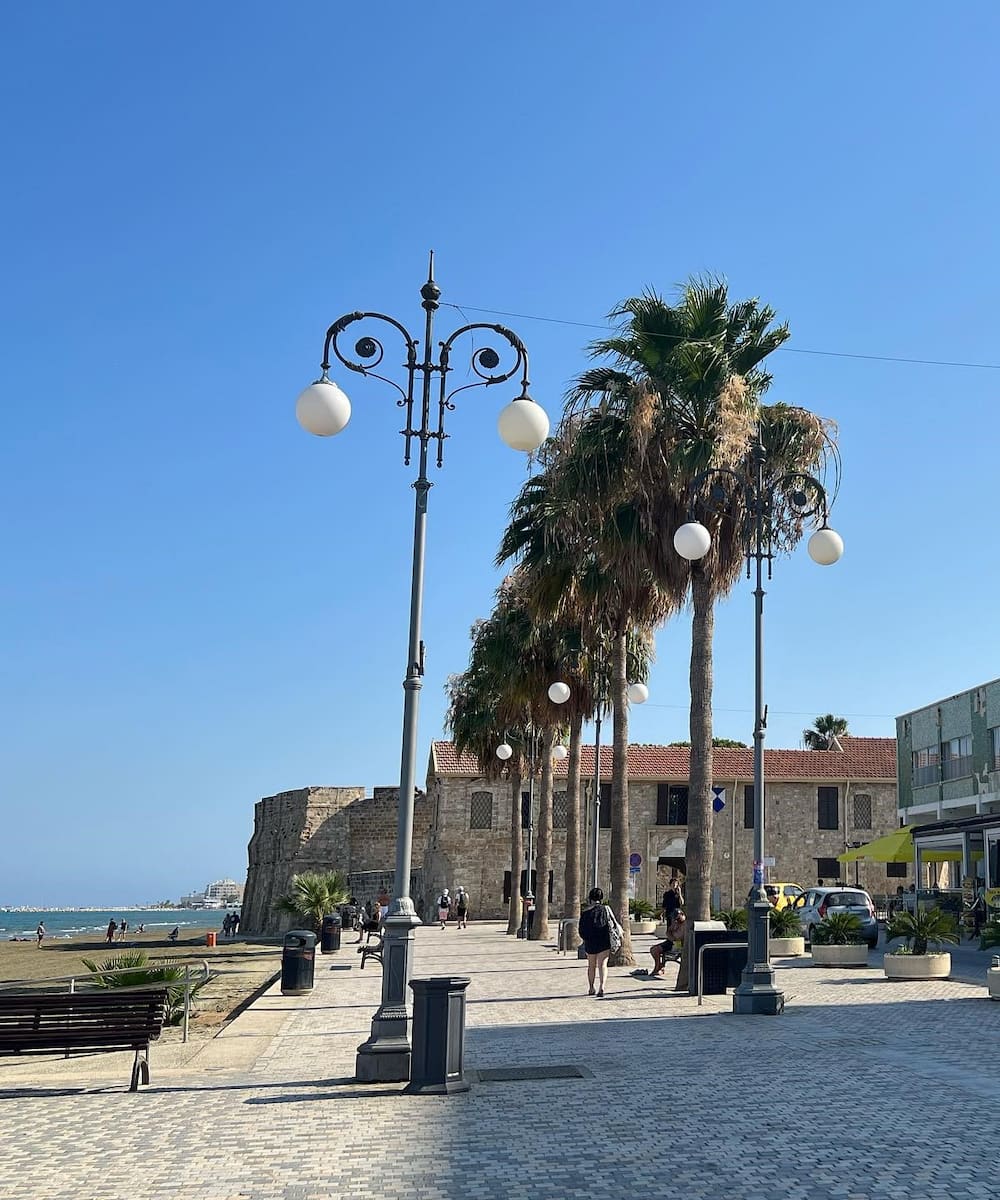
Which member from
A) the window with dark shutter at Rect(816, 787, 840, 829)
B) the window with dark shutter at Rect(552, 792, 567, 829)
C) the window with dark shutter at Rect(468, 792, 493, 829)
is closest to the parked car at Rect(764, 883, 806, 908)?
the window with dark shutter at Rect(816, 787, 840, 829)

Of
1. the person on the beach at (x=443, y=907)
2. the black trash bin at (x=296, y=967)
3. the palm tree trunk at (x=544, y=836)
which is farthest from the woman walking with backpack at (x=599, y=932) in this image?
the person on the beach at (x=443, y=907)

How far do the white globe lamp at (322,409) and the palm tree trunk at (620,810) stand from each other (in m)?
14.6

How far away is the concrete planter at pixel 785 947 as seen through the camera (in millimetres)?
26906

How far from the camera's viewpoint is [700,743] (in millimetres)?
19953

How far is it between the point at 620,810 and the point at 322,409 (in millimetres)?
15735

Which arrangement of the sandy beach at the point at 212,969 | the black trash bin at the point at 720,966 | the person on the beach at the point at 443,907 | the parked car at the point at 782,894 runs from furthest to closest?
the person on the beach at the point at 443,907, the parked car at the point at 782,894, the sandy beach at the point at 212,969, the black trash bin at the point at 720,966

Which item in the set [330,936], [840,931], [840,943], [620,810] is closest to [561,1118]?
[620,810]

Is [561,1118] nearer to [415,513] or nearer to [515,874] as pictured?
[415,513]

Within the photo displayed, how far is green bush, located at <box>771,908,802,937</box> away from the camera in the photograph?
2714 cm

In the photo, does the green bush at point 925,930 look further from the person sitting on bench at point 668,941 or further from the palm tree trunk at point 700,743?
the palm tree trunk at point 700,743

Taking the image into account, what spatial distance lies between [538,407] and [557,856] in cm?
5369

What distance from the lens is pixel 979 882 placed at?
3875cm

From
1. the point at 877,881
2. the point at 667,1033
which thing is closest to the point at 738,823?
the point at 877,881

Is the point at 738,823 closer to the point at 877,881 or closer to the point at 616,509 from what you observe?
the point at 877,881
